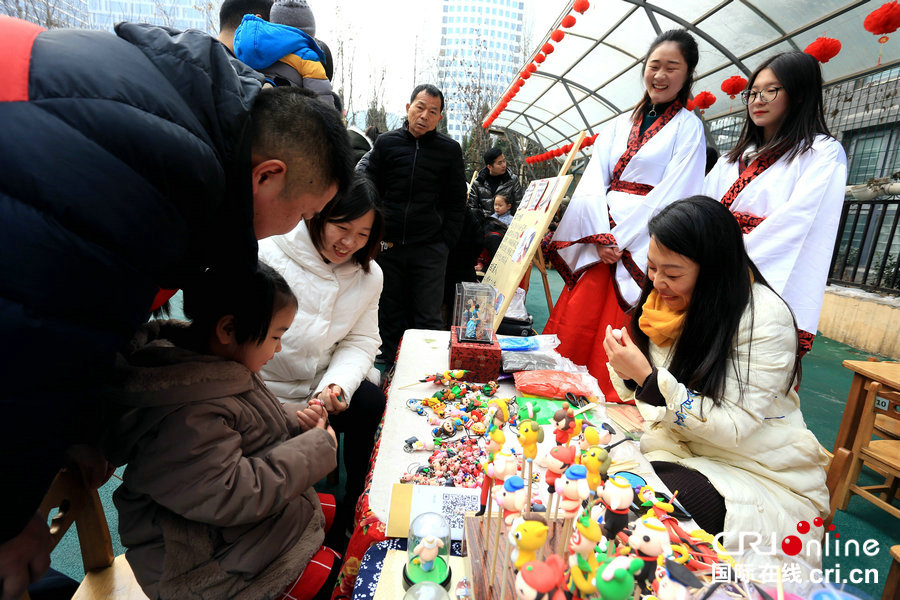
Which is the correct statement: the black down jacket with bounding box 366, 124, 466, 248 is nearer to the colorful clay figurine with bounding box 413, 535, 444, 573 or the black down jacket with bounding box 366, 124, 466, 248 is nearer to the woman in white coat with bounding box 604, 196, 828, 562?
the woman in white coat with bounding box 604, 196, 828, 562

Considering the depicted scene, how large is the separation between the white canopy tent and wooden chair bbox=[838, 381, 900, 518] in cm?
330

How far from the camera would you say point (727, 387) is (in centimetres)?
143

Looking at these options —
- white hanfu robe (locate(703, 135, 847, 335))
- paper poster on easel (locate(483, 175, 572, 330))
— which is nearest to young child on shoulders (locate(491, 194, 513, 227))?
paper poster on easel (locate(483, 175, 572, 330))

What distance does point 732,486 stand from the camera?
137cm

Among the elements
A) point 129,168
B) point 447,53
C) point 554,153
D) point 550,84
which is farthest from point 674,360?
point 447,53

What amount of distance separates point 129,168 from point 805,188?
8.31ft

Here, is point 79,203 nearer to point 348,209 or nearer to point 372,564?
point 372,564

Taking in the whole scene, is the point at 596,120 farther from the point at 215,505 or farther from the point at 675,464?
the point at 215,505

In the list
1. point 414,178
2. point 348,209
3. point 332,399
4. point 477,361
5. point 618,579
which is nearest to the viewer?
point 618,579

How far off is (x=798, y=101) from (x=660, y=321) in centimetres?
139

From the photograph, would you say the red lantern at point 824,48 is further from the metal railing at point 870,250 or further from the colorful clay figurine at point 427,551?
the metal railing at point 870,250

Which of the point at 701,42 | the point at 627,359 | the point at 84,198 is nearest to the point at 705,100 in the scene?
the point at 701,42

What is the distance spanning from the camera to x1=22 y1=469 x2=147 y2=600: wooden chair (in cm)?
107

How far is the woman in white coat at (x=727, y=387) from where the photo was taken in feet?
4.55
